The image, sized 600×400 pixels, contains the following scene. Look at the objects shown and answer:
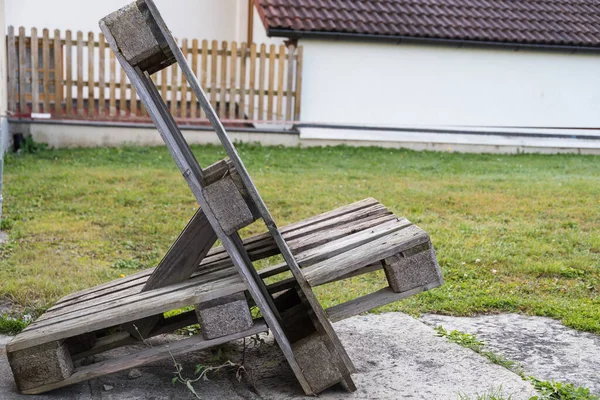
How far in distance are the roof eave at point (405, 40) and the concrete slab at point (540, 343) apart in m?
9.38

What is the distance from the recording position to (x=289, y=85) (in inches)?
500

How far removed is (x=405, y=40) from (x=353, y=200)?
677 centimetres

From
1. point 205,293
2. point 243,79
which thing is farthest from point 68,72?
point 205,293

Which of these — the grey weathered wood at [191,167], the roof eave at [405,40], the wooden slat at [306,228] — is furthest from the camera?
the roof eave at [405,40]

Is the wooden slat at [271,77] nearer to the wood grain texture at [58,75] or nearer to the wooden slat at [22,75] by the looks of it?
the wood grain texture at [58,75]

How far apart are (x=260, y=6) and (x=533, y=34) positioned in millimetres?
5239

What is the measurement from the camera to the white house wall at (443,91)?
13.0 metres

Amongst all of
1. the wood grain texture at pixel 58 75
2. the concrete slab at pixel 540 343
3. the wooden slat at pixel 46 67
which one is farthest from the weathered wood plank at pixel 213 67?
the concrete slab at pixel 540 343

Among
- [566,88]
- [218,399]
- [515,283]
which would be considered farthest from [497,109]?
[218,399]

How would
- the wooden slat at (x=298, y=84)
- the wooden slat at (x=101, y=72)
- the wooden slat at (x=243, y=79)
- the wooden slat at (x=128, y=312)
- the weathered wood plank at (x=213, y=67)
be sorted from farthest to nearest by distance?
the wooden slat at (x=298, y=84)
the wooden slat at (x=243, y=79)
the weathered wood plank at (x=213, y=67)
the wooden slat at (x=101, y=72)
the wooden slat at (x=128, y=312)

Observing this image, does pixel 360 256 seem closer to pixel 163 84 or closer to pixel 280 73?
pixel 163 84

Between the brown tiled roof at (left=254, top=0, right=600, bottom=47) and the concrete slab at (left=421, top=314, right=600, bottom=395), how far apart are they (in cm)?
939

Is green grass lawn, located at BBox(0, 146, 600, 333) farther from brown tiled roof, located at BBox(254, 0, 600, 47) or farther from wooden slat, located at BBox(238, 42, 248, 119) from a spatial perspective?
brown tiled roof, located at BBox(254, 0, 600, 47)

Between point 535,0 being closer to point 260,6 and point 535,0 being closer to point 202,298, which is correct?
point 260,6
